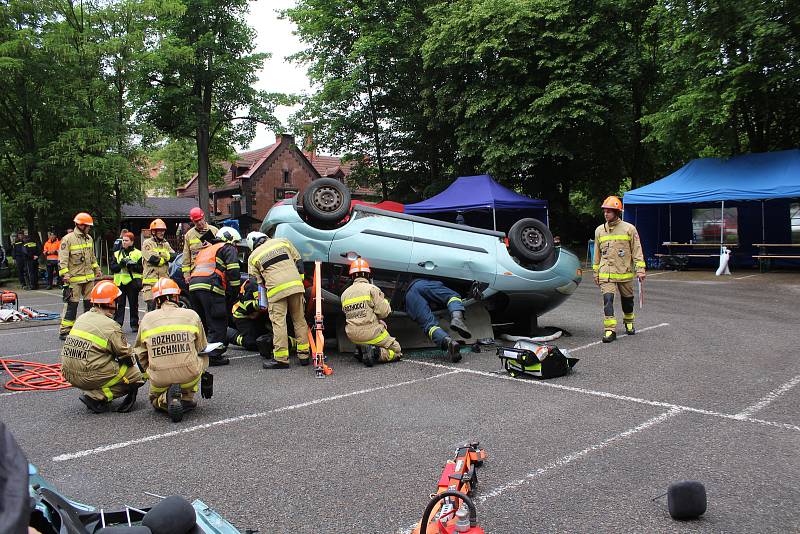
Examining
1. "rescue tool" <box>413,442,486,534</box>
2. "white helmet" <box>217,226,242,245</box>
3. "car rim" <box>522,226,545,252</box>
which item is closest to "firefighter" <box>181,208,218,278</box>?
"white helmet" <box>217,226,242,245</box>

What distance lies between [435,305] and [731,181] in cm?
1446

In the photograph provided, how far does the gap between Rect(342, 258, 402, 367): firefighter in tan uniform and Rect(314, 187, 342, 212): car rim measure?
95 centimetres

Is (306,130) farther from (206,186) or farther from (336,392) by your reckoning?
(336,392)

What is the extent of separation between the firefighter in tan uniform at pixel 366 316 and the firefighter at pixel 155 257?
4.26 metres

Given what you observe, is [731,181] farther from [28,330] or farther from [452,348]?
[28,330]

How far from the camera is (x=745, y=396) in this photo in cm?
550

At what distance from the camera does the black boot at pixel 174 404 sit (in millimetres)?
5098

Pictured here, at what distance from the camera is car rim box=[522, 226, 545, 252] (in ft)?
28.0

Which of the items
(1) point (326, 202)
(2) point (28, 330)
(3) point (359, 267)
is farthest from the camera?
(2) point (28, 330)

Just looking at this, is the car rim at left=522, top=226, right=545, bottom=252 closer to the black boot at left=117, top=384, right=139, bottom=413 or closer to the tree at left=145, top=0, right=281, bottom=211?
the black boot at left=117, top=384, right=139, bottom=413

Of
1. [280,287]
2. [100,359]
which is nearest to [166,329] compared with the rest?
[100,359]

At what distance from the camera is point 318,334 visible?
715 cm

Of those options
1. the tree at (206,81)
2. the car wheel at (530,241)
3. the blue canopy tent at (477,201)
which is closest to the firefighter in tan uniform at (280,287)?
the car wheel at (530,241)

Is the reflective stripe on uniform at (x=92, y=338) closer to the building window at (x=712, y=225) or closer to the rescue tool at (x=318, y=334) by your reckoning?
the rescue tool at (x=318, y=334)
